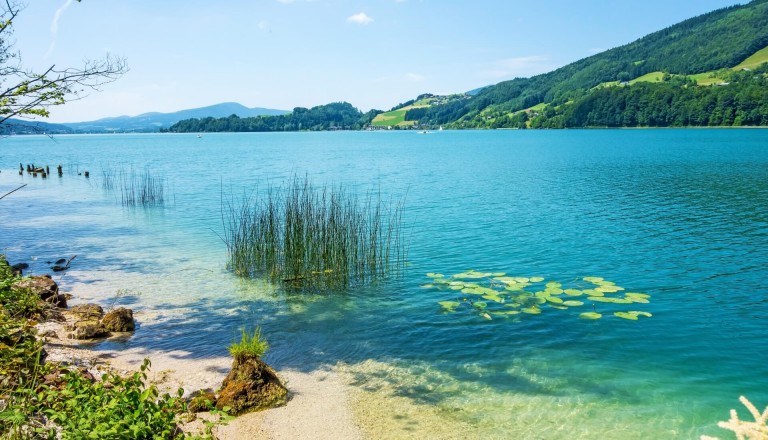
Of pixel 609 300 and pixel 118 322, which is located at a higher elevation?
pixel 118 322

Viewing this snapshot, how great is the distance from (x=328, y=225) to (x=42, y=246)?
1349 centimetres

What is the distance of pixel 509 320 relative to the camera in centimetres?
1204

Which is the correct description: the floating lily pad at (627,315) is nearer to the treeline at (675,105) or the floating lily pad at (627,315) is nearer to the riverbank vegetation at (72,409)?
the riverbank vegetation at (72,409)

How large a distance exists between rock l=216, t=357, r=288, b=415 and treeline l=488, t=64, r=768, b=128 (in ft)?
492

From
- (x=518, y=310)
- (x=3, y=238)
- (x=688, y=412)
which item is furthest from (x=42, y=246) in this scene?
(x=688, y=412)

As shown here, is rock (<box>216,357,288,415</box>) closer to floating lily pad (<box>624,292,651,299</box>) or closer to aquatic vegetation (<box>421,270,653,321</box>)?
aquatic vegetation (<box>421,270,653,321</box>)

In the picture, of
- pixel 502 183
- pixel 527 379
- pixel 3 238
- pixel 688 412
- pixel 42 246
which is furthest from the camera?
pixel 502 183

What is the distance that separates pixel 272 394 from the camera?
27.4 feet

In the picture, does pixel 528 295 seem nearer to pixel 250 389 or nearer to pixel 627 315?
pixel 627 315

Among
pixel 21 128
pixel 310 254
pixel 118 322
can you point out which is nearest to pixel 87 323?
pixel 118 322

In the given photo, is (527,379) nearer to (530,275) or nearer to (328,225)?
(530,275)

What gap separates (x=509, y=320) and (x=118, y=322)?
29.6 feet

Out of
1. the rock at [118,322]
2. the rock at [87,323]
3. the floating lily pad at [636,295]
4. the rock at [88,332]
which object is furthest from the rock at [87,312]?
the floating lily pad at [636,295]

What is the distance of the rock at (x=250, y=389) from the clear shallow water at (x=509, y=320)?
1.54 m
